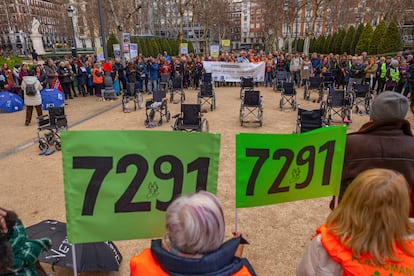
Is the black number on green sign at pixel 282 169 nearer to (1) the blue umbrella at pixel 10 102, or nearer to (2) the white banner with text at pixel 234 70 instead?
(1) the blue umbrella at pixel 10 102

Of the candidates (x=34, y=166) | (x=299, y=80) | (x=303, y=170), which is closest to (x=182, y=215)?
(x=303, y=170)

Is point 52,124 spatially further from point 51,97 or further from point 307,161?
point 307,161

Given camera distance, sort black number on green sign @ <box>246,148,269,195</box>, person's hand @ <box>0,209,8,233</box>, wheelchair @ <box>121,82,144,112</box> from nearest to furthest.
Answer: person's hand @ <box>0,209,8,233</box>
black number on green sign @ <box>246,148,269,195</box>
wheelchair @ <box>121,82,144,112</box>

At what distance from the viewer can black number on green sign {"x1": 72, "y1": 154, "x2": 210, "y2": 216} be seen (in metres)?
2.12

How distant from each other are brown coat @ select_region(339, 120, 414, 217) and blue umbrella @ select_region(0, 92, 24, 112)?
13.4 meters

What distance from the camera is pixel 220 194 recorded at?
208 inches

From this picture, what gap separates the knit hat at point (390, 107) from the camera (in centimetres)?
228

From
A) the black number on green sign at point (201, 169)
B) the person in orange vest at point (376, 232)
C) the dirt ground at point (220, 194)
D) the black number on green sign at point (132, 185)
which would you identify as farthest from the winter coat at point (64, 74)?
the person in orange vest at point (376, 232)

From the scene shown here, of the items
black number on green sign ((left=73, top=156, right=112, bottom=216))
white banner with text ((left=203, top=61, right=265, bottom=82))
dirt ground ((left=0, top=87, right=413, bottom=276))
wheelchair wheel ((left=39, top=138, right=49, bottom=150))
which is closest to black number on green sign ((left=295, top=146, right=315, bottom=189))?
dirt ground ((left=0, top=87, right=413, bottom=276))

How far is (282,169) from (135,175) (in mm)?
1181

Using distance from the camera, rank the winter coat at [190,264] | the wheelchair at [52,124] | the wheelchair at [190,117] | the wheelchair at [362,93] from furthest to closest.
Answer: the wheelchair at [362,93] < the wheelchair at [190,117] < the wheelchair at [52,124] < the winter coat at [190,264]

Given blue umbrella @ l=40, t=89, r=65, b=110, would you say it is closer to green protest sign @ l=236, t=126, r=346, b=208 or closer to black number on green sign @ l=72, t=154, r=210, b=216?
black number on green sign @ l=72, t=154, r=210, b=216

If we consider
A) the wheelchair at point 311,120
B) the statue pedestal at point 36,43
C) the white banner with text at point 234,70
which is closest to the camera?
the wheelchair at point 311,120

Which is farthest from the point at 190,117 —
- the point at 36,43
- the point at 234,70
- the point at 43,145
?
the point at 36,43
